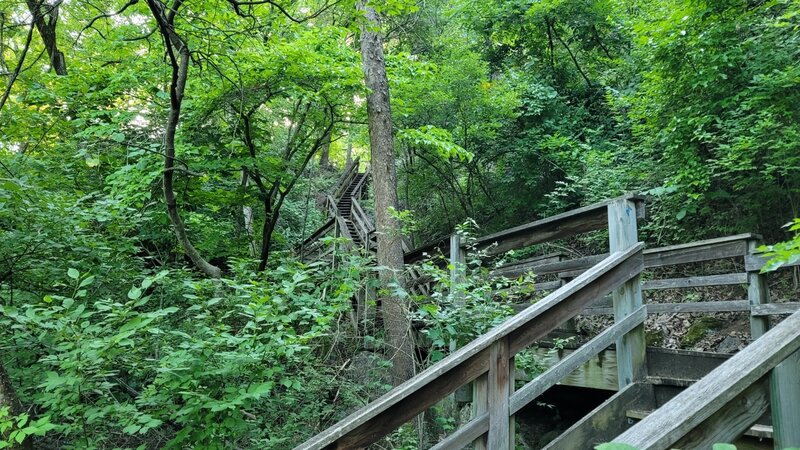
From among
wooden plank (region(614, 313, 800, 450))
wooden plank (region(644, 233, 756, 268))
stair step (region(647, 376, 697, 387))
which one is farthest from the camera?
wooden plank (region(644, 233, 756, 268))

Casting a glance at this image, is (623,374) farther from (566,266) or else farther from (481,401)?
(566,266)

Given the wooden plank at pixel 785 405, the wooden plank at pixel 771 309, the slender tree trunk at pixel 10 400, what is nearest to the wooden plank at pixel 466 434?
the wooden plank at pixel 785 405

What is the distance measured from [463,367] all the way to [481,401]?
0.77 ft

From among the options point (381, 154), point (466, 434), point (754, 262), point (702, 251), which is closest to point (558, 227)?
point (702, 251)

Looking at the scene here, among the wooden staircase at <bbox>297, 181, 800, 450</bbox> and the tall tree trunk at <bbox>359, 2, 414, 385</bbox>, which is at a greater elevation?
the tall tree trunk at <bbox>359, 2, 414, 385</bbox>

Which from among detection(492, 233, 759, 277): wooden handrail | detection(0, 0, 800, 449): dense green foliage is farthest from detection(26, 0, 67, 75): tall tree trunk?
detection(492, 233, 759, 277): wooden handrail

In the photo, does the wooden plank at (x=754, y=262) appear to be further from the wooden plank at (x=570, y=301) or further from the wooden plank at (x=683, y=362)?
the wooden plank at (x=570, y=301)

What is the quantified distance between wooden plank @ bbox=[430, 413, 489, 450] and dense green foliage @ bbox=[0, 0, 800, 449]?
1.12 metres

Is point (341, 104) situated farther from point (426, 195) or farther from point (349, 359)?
point (426, 195)

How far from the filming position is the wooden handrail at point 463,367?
6.58ft

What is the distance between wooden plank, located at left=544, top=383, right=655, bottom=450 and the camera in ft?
8.57

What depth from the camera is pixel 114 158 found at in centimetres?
635

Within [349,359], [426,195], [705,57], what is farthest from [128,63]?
[705,57]

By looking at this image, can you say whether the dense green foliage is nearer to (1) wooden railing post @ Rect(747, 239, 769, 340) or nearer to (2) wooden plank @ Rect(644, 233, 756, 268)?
(2) wooden plank @ Rect(644, 233, 756, 268)
